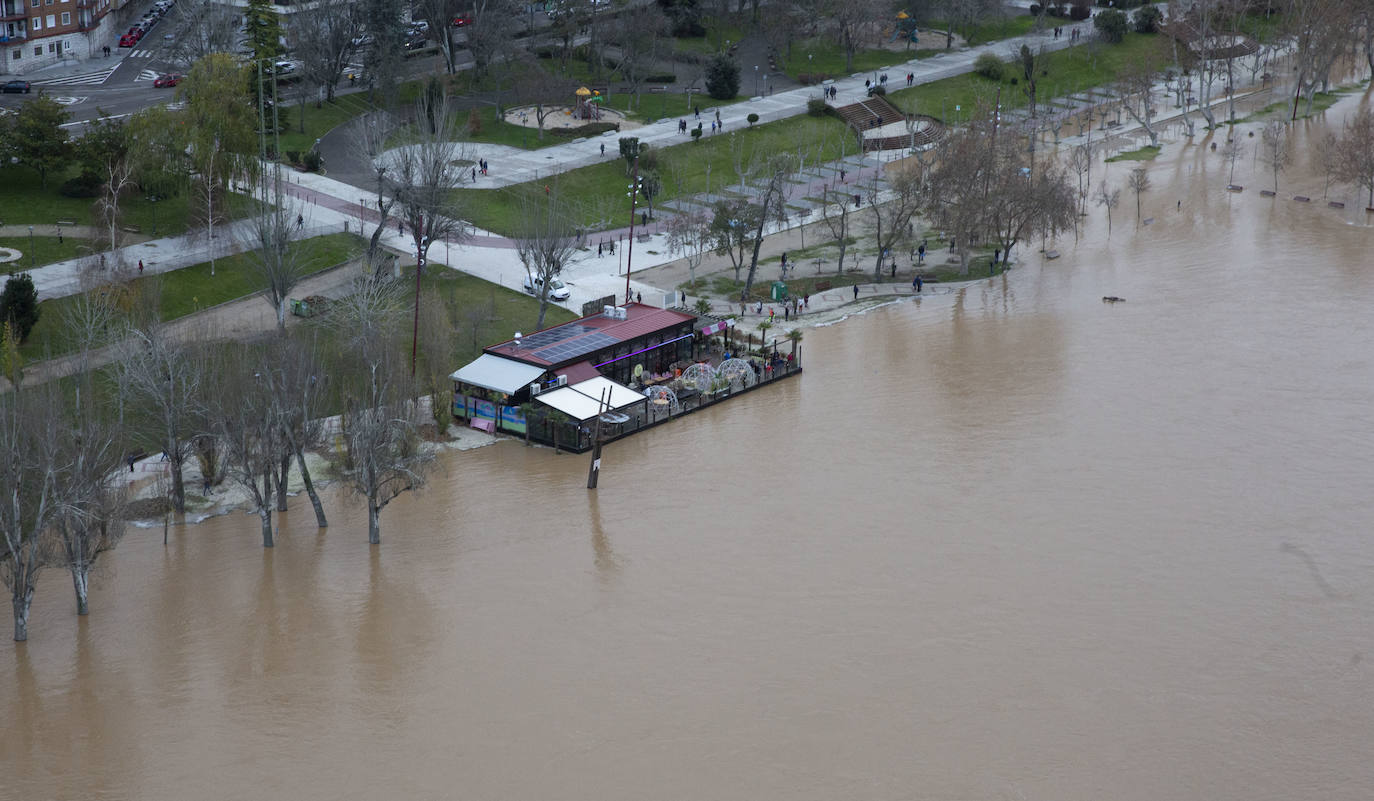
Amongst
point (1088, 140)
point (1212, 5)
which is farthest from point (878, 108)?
point (1212, 5)

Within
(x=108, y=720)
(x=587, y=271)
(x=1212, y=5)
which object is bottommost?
(x=108, y=720)

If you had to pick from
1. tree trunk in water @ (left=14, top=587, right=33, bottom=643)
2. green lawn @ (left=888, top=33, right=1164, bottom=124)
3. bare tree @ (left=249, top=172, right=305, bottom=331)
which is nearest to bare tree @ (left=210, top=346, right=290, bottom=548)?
tree trunk in water @ (left=14, top=587, right=33, bottom=643)

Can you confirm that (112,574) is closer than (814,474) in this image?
Yes

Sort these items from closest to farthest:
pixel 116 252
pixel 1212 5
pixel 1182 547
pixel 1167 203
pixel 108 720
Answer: pixel 108 720
pixel 1182 547
pixel 116 252
pixel 1167 203
pixel 1212 5

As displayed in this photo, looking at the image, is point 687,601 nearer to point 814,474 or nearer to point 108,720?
point 814,474

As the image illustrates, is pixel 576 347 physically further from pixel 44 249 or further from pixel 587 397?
pixel 44 249

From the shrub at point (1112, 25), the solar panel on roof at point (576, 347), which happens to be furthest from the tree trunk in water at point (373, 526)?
the shrub at point (1112, 25)

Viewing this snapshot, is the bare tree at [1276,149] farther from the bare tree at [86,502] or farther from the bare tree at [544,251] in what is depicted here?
the bare tree at [86,502]
